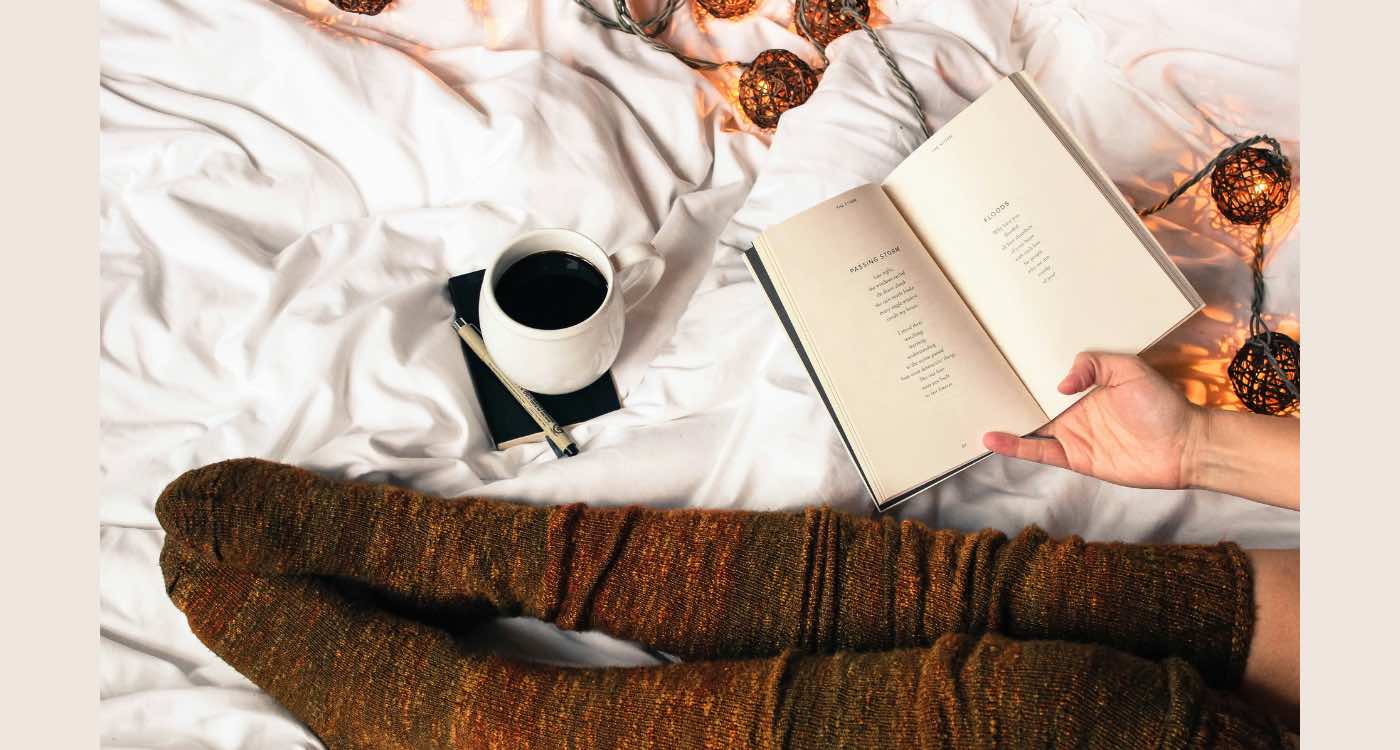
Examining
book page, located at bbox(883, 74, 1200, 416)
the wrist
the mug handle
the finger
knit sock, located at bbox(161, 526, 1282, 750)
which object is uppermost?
book page, located at bbox(883, 74, 1200, 416)

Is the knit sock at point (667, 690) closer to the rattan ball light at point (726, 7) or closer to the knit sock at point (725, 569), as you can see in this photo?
the knit sock at point (725, 569)

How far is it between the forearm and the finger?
0.32ft

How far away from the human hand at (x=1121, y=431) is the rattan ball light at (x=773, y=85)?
0.38m

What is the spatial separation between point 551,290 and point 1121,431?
45cm

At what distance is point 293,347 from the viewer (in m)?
0.75

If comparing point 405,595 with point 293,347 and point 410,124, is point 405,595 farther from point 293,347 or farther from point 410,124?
point 410,124

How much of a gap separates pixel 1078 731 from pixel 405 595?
0.50m

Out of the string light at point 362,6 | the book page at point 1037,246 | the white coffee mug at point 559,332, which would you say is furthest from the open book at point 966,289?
the string light at point 362,6

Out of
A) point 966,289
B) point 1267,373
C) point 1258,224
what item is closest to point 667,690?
point 966,289

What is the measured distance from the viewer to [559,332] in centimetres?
65

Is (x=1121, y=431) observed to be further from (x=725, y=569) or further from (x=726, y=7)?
(x=726, y=7)

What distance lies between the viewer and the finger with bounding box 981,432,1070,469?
0.69 m

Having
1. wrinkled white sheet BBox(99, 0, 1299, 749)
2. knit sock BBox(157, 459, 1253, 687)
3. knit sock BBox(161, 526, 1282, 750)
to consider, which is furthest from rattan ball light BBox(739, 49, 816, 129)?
knit sock BBox(161, 526, 1282, 750)

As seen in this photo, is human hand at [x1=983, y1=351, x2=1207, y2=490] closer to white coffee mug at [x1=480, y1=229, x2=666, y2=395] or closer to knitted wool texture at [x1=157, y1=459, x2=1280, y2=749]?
knitted wool texture at [x1=157, y1=459, x2=1280, y2=749]
